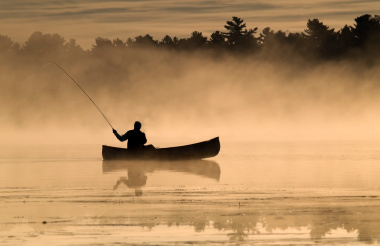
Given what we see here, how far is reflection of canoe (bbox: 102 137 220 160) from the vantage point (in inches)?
1342

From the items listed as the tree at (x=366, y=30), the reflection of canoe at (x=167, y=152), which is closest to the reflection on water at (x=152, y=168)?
the reflection of canoe at (x=167, y=152)

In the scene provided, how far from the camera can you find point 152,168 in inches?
1229

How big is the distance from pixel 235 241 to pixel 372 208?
450 centimetres

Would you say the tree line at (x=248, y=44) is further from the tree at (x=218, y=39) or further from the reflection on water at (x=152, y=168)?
the reflection on water at (x=152, y=168)

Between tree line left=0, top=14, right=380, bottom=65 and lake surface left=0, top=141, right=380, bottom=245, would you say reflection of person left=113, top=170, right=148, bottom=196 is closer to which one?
lake surface left=0, top=141, right=380, bottom=245

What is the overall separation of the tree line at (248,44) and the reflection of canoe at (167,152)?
259 ft

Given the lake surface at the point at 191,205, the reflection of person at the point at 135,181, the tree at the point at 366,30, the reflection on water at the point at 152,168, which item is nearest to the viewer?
the lake surface at the point at 191,205

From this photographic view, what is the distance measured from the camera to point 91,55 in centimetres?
13788

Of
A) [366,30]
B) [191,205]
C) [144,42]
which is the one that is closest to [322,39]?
→ [366,30]

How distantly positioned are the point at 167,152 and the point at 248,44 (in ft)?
295

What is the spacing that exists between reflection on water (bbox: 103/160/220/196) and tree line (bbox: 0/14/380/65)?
7978 cm

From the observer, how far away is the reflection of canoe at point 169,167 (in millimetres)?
29655

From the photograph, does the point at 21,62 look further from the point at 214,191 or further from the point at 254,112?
the point at 214,191

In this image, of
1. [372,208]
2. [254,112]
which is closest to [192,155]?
[372,208]
